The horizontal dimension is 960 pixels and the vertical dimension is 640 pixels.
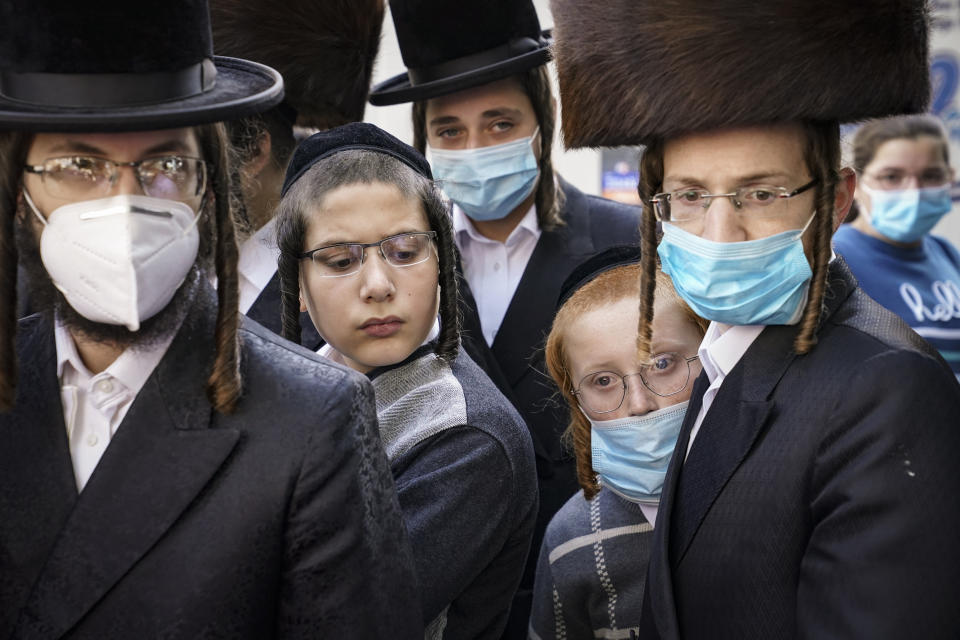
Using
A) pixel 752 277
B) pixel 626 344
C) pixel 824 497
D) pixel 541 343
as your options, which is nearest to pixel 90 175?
pixel 752 277

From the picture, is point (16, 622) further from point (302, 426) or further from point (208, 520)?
point (302, 426)

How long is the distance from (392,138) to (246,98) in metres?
0.98

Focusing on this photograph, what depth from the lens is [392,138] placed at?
304 cm

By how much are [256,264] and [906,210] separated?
141 inches

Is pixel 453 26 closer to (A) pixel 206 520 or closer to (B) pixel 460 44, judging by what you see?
(B) pixel 460 44

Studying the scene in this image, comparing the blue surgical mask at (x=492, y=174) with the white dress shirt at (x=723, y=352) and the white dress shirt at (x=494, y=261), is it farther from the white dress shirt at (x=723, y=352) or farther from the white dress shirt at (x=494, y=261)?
the white dress shirt at (x=723, y=352)

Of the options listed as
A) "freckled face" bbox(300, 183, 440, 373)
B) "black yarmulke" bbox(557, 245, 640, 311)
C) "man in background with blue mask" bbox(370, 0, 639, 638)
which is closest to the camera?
"freckled face" bbox(300, 183, 440, 373)

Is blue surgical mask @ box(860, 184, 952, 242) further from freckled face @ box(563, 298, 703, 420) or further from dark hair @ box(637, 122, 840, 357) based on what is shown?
dark hair @ box(637, 122, 840, 357)

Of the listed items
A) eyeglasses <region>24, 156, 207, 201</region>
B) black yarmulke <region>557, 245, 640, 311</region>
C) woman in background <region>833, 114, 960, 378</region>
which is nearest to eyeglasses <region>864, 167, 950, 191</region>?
woman in background <region>833, 114, 960, 378</region>

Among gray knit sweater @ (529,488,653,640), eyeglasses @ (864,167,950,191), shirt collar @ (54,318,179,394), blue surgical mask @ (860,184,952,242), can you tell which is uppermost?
shirt collar @ (54,318,179,394)

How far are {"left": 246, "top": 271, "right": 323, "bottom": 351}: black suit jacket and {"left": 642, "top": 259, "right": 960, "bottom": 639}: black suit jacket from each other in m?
1.22

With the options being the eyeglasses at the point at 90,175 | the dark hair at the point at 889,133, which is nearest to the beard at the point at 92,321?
the eyeglasses at the point at 90,175

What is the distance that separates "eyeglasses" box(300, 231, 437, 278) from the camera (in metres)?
2.89

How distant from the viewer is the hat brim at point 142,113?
194 centimetres
